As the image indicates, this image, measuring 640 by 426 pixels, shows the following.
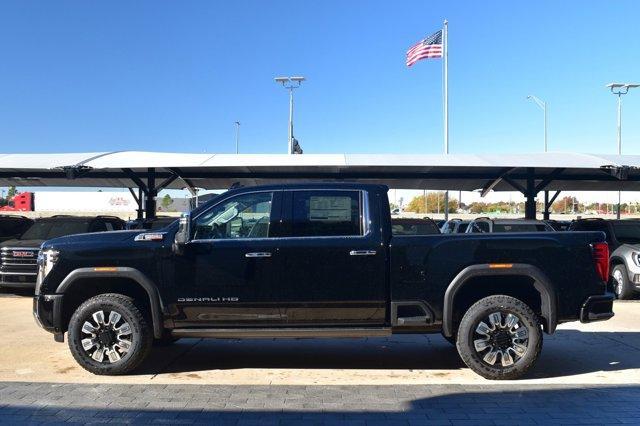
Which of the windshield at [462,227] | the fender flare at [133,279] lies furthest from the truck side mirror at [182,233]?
the windshield at [462,227]

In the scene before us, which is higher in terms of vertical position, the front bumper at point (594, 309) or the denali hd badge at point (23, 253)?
the denali hd badge at point (23, 253)

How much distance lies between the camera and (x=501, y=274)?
619cm

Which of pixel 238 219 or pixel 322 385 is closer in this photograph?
pixel 322 385

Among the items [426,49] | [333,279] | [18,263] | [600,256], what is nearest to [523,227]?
[600,256]

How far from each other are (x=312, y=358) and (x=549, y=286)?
115 inches

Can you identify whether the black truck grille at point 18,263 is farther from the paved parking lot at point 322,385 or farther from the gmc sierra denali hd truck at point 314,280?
the gmc sierra denali hd truck at point 314,280

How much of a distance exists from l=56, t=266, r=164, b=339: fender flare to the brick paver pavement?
2.23 feet

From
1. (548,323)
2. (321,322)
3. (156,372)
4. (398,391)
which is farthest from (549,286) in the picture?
(156,372)

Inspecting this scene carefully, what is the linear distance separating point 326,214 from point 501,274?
197 centimetres

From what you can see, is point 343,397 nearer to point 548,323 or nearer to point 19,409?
point 548,323

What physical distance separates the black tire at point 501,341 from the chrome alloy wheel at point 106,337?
3.61 metres

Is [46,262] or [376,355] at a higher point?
[46,262]

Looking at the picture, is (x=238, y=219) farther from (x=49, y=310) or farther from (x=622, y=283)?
(x=622, y=283)

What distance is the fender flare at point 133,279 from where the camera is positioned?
20.2ft
